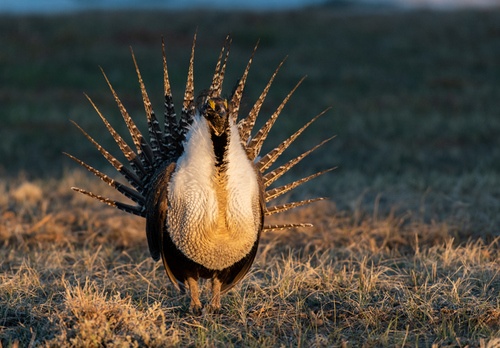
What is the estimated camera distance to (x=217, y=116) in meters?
3.09

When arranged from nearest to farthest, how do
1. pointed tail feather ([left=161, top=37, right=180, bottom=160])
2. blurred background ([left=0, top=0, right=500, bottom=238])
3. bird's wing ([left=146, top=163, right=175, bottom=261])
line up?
bird's wing ([left=146, top=163, right=175, bottom=261]) < pointed tail feather ([left=161, top=37, right=180, bottom=160]) < blurred background ([left=0, top=0, right=500, bottom=238])

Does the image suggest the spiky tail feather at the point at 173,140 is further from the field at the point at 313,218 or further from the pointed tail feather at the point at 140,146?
the field at the point at 313,218

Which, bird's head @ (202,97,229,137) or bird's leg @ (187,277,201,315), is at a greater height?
bird's head @ (202,97,229,137)

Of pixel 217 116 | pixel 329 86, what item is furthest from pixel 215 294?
pixel 329 86

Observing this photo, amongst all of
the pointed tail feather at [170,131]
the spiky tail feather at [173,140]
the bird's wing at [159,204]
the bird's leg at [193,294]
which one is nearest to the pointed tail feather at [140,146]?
the spiky tail feather at [173,140]

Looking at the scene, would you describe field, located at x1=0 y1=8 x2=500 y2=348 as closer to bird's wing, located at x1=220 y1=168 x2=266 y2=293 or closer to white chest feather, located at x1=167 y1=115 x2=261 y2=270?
bird's wing, located at x1=220 y1=168 x2=266 y2=293

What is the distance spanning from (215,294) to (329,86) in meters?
9.97

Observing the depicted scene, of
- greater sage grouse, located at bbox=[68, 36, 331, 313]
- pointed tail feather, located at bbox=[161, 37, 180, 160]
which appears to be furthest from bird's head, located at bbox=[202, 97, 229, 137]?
pointed tail feather, located at bbox=[161, 37, 180, 160]

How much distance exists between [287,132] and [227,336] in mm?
7264

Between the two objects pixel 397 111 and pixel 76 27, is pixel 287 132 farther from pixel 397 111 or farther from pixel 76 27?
pixel 76 27

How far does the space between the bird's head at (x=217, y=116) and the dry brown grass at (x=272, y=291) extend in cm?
78

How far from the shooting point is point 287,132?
33.4ft

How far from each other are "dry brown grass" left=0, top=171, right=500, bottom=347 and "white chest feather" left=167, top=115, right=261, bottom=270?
293mm

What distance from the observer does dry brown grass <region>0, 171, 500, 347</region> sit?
3.02 meters
